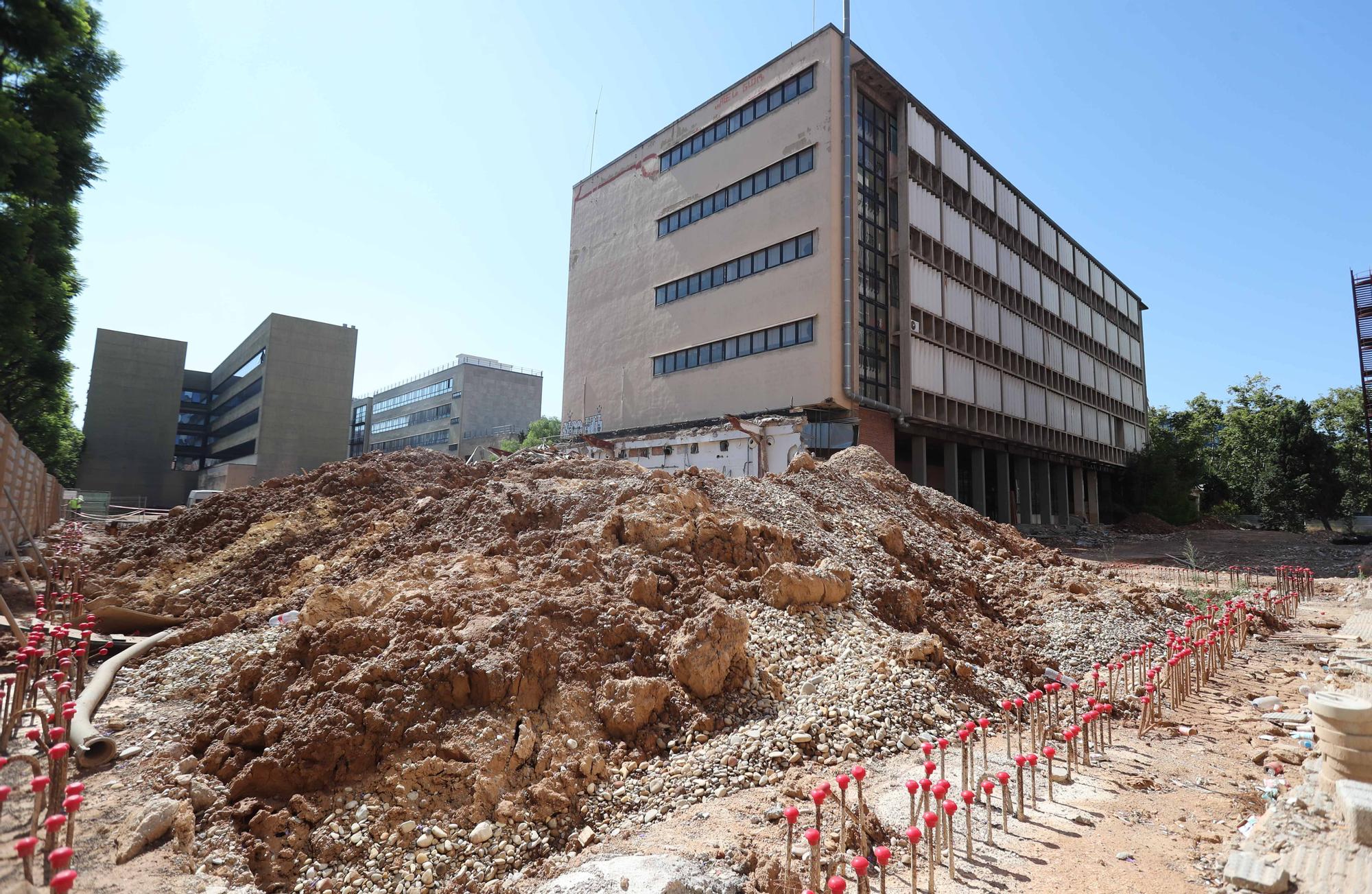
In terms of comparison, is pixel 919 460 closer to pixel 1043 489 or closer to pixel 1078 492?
pixel 1043 489

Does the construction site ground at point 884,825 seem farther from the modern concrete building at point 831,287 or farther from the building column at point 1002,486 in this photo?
the building column at point 1002,486

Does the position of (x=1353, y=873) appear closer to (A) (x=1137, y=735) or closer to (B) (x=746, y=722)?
(A) (x=1137, y=735)

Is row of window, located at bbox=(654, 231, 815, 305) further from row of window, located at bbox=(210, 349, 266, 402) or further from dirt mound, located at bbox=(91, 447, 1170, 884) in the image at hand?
row of window, located at bbox=(210, 349, 266, 402)

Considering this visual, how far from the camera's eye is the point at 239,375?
6519 centimetres

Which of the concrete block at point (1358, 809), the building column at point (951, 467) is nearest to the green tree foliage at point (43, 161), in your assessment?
the concrete block at point (1358, 809)

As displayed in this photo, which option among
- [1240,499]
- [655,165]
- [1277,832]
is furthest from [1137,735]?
[1240,499]

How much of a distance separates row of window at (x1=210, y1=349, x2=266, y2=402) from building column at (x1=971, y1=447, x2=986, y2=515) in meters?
56.8

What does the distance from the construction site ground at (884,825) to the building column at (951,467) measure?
28.1m

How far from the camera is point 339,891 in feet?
16.1

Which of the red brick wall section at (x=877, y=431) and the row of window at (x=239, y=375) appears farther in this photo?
the row of window at (x=239, y=375)

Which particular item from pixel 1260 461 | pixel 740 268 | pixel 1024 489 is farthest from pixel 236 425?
pixel 1260 461

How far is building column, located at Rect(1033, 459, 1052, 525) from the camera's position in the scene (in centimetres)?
4366

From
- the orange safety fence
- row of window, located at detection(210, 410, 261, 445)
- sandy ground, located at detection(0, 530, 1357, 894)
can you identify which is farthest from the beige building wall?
row of window, located at detection(210, 410, 261, 445)

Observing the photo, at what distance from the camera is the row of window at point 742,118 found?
3127 centimetres
